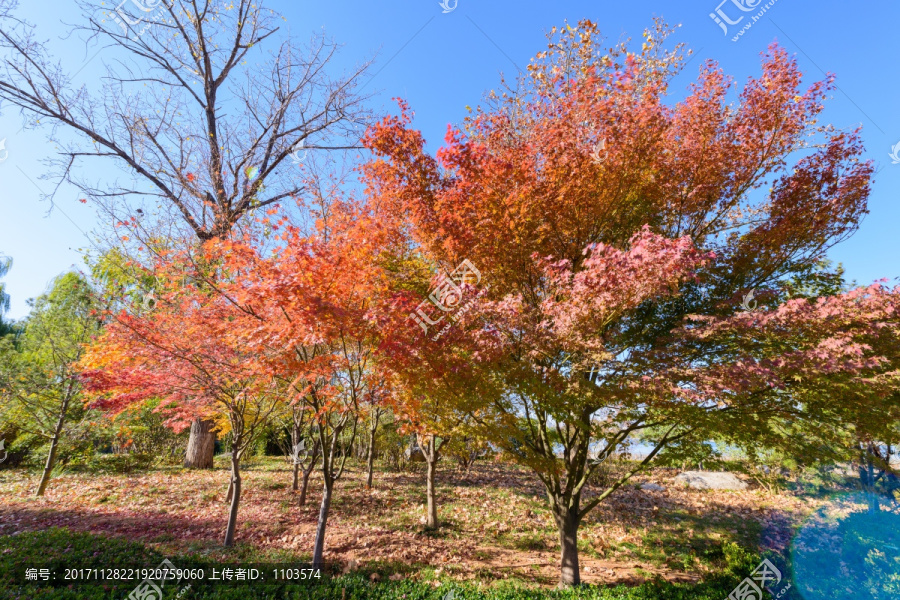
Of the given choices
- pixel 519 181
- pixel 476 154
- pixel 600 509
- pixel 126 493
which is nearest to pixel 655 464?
pixel 519 181

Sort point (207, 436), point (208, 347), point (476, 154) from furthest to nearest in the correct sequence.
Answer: point (207, 436)
point (208, 347)
point (476, 154)

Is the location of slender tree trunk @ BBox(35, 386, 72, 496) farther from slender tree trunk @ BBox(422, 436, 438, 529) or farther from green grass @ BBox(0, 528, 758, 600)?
slender tree trunk @ BBox(422, 436, 438, 529)

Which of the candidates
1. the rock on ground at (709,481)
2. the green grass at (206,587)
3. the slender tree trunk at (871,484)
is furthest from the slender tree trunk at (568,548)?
the rock on ground at (709,481)

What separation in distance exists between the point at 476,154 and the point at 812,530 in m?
10.4

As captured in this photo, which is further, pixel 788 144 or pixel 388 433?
pixel 388 433

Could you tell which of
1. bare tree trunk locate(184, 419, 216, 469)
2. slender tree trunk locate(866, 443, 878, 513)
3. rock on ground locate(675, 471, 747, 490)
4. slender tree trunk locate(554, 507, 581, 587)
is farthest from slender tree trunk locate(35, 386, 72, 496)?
rock on ground locate(675, 471, 747, 490)

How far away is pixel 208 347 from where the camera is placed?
21.0 ft

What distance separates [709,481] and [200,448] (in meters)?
20.5

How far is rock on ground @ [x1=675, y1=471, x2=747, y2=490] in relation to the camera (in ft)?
48.4

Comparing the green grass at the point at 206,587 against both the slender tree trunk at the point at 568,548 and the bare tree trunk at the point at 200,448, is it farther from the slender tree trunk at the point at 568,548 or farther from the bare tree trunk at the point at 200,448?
the bare tree trunk at the point at 200,448

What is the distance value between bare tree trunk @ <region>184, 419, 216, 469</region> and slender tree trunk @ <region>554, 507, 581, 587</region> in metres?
13.1

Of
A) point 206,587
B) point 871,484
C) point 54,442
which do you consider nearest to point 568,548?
point 206,587

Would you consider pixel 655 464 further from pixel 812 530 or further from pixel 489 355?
pixel 812 530

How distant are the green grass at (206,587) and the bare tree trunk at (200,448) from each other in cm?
894
